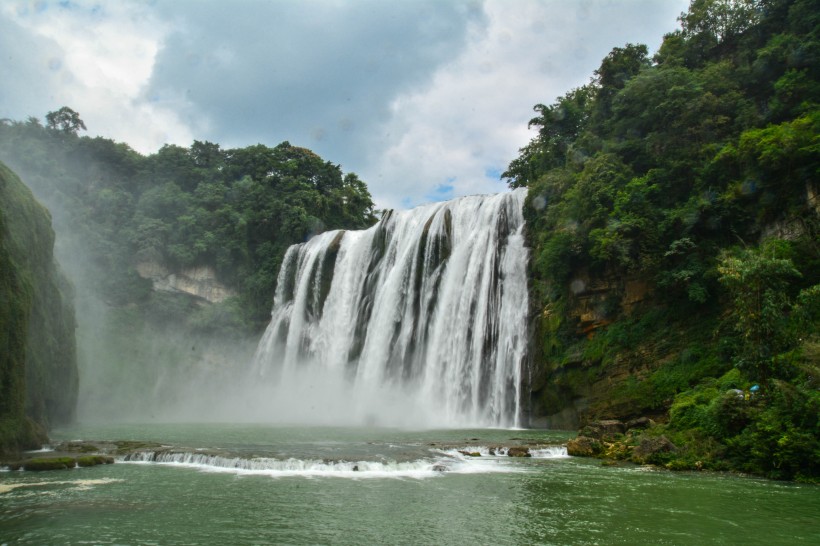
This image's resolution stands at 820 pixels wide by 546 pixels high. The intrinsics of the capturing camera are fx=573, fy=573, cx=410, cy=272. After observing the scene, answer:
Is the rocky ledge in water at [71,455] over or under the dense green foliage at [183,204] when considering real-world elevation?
under

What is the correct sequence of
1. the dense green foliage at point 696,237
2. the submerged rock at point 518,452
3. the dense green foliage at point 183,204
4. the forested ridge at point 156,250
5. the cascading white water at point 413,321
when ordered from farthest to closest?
the dense green foliage at point 183,204, the forested ridge at point 156,250, the cascading white water at point 413,321, the submerged rock at point 518,452, the dense green foliage at point 696,237

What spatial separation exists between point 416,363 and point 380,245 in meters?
9.97

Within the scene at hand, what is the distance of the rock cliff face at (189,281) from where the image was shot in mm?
44125

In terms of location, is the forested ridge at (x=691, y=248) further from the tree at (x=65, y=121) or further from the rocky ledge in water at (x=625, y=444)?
the tree at (x=65, y=121)

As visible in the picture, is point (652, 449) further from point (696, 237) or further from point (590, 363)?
point (696, 237)

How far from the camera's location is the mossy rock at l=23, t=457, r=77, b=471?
12.1m

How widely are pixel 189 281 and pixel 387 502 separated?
39226 mm

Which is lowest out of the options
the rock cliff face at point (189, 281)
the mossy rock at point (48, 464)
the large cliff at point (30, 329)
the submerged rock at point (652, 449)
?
the mossy rock at point (48, 464)

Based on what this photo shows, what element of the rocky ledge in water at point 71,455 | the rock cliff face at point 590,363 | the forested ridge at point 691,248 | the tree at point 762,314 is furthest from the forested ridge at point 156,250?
the tree at point 762,314

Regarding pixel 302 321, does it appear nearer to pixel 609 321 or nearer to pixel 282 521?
pixel 609 321

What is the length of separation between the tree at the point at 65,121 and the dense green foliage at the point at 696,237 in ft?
142

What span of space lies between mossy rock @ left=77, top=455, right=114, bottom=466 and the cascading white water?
48.8 ft

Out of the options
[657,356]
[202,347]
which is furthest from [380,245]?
[657,356]

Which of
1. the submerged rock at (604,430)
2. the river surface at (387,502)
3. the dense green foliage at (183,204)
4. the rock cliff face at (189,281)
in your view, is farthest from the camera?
the rock cliff face at (189,281)
